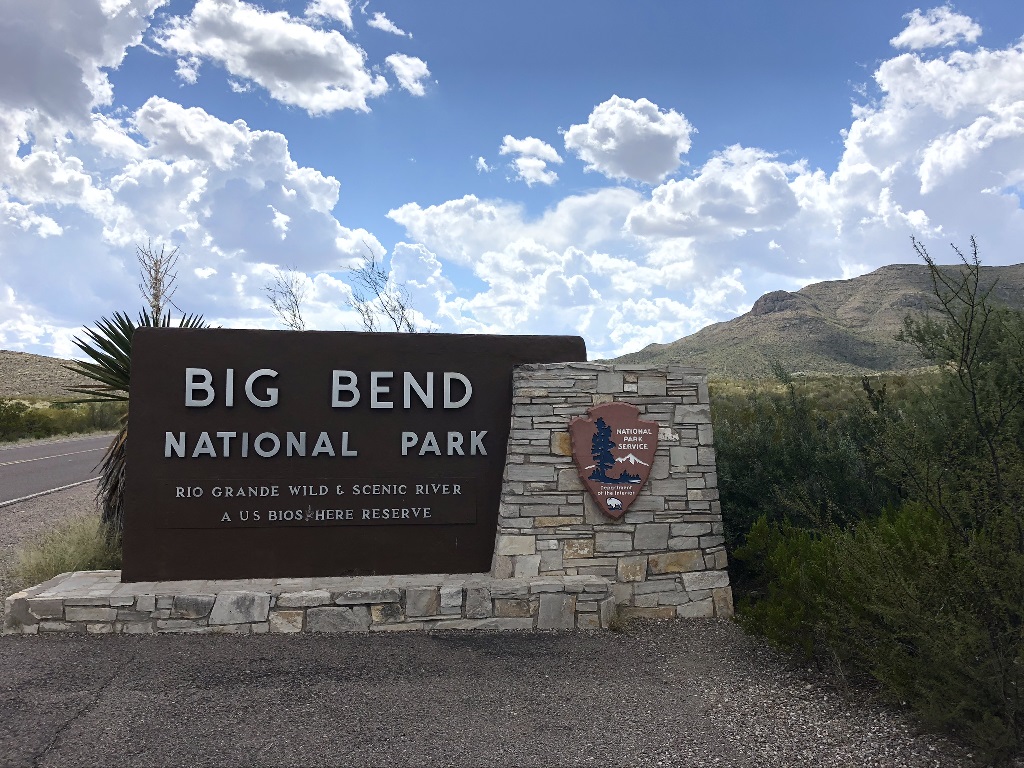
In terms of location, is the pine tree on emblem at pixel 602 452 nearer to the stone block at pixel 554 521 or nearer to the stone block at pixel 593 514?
the stone block at pixel 593 514

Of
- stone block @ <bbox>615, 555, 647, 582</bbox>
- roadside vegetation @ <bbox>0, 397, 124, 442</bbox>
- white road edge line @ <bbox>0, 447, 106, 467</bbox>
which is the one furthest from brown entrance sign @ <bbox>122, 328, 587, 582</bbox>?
roadside vegetation @ <bbox>0, 397, 124, 442</bbox>

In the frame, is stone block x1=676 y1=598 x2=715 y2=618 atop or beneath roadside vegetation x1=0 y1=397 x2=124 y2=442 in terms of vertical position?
beneath

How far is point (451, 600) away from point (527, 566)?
838 millimetres

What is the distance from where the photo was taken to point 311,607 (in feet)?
22.1

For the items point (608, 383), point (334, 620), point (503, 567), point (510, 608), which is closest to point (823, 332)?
point (608, 383)

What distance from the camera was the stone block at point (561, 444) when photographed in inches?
289

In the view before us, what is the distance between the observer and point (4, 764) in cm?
438

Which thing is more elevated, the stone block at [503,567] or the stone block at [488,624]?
the stone block at [503,567]

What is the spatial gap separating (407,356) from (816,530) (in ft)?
14.8

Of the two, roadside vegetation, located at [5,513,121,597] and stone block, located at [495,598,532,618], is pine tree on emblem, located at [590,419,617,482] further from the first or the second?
roadside vegetation, located at [5,513,121,597]

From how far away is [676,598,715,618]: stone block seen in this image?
7305mm

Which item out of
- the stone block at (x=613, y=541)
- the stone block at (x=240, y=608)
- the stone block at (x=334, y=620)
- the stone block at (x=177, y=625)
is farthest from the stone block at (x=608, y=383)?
the stone block at (x=177, y=625)

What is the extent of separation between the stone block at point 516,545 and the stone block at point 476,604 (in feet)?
1.61

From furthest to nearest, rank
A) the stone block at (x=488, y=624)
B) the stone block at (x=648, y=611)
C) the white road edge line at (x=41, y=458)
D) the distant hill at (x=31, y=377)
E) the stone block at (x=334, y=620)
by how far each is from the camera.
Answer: the distant hill at (x=31, y=377), the white road edge line at (x=41, y=458), the stone block at (x=648, y=611), the stone block at (x=488, y=624), the stone block at (x=334, y=620)
